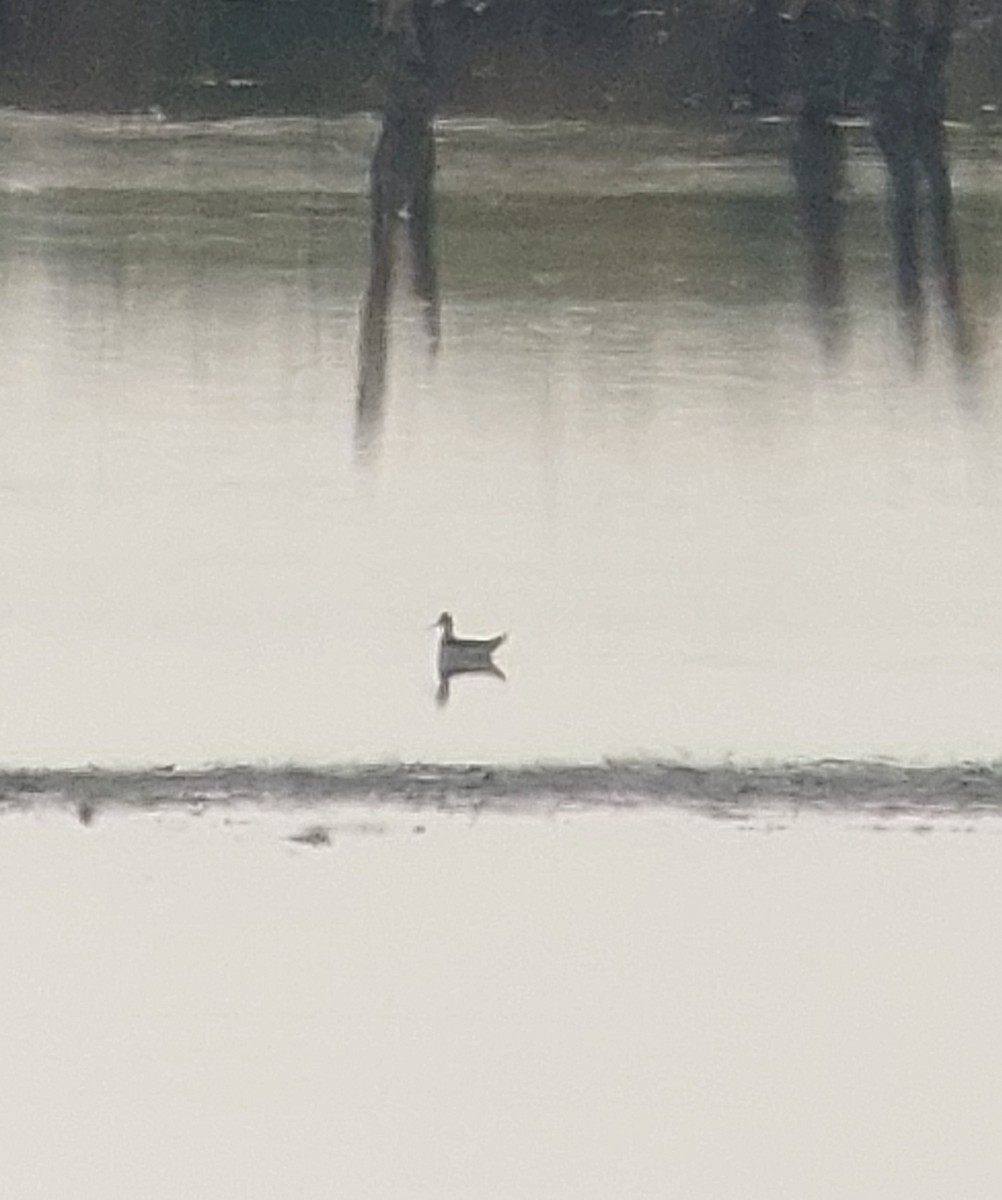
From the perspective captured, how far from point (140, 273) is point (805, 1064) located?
0.53m

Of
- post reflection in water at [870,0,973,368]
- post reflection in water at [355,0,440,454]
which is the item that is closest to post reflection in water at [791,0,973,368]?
post reflection in water at [870,0,973,368]

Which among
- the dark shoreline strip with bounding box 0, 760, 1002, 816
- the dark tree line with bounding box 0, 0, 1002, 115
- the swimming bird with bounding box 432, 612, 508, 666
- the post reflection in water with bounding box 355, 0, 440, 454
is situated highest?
the dark tree line with bounding box 0, 0, 1002, 115

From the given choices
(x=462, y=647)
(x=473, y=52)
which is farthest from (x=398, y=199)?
(x=462, y=647)

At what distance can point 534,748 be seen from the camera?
58.6 inches

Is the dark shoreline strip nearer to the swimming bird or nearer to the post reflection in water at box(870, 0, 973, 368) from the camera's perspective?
the swimming bird

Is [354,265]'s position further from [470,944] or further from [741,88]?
[470,944]

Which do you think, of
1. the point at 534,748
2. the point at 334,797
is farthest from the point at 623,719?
the point at 334,797

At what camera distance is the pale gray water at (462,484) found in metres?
1.48

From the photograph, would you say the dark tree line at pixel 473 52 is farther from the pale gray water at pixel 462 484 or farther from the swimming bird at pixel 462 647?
the swimming bird at pixel 462 647

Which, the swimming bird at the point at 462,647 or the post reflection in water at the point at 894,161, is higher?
the post reflection in water at the point at 894,161

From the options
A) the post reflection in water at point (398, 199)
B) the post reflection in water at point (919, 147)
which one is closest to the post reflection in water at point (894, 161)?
the post reflection in water at point (919, 147)

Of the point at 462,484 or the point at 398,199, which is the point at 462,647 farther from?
the point at 398,199

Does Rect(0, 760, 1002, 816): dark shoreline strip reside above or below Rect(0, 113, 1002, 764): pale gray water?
below

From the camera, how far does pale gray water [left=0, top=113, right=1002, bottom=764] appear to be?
148cm
